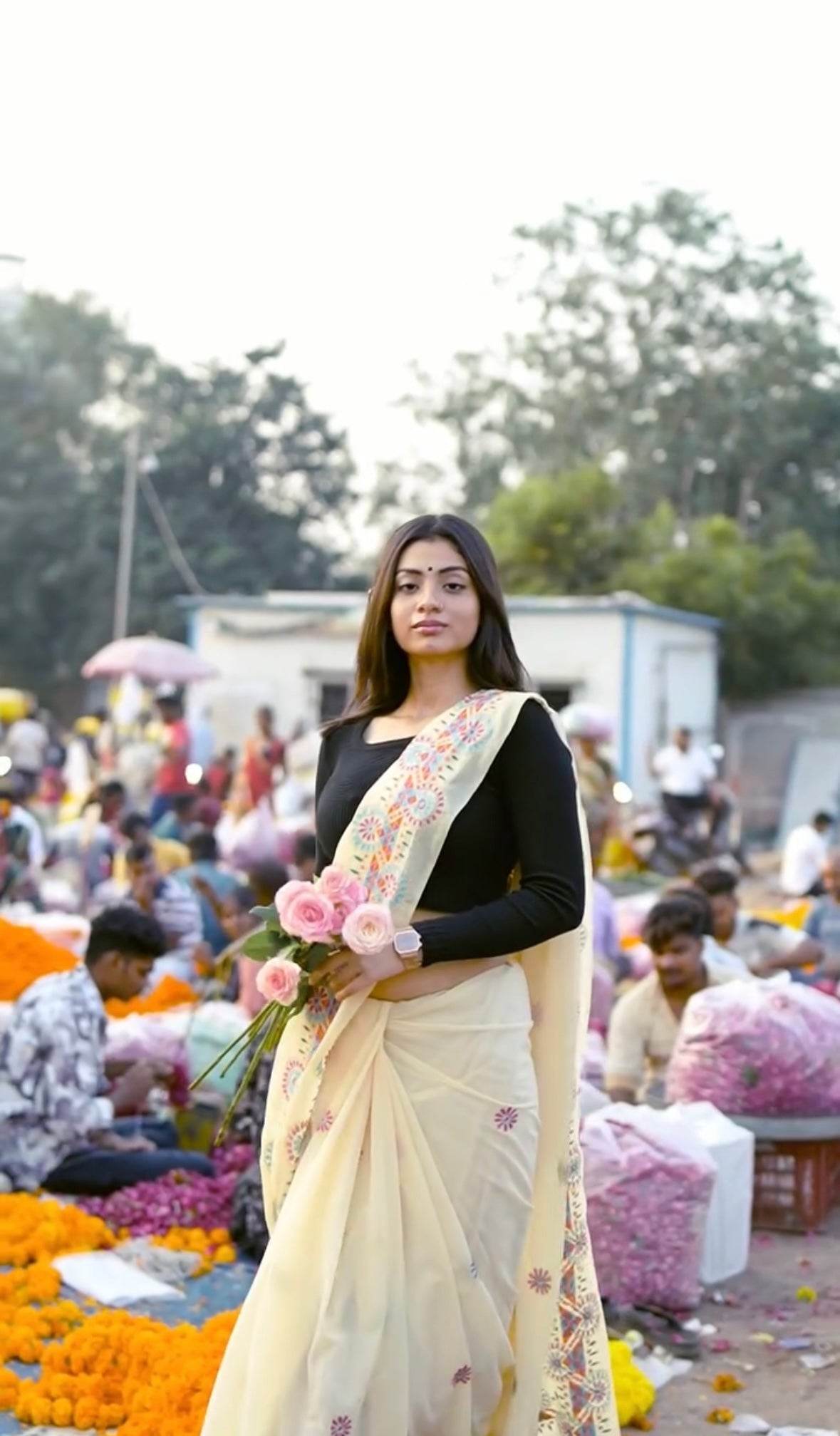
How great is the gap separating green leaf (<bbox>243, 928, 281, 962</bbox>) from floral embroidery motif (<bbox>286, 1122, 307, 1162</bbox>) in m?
0.30

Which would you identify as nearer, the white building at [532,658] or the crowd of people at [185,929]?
the crowd of people at [185,929]

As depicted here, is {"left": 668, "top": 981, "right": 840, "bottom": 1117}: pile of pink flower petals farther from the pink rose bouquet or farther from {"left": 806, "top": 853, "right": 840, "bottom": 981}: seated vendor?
the pink rose bouquet

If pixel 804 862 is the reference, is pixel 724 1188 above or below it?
above

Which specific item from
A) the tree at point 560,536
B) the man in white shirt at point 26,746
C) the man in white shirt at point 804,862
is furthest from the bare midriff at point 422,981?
the tree at point 560,536

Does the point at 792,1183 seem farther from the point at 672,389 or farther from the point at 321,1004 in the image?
the point at 672,389

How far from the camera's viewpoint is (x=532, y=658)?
2314 centimetres

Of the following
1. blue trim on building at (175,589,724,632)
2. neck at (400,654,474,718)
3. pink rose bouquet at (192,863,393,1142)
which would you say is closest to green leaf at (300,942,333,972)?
pink rose bouquet at (192,863,393,1142)

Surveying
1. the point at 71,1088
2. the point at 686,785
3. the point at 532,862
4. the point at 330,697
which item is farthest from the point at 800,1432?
the point at 330,697

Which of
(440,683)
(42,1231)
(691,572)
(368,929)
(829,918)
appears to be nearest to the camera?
(368,929)

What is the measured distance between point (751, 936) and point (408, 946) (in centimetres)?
679

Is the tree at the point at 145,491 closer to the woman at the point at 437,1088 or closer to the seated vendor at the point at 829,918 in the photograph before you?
the seated vendor at the point at 829,918

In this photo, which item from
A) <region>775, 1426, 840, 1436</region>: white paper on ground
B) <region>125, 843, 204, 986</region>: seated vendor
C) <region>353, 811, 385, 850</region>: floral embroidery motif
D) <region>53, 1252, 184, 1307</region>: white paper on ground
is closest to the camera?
<region>353, 811, 385, 850</region>: floral embroidery motif

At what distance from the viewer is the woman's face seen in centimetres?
319

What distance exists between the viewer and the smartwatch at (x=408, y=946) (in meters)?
2.98
